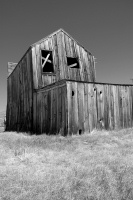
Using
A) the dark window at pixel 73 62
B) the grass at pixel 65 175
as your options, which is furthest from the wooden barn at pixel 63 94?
the grass at pixel 65 175

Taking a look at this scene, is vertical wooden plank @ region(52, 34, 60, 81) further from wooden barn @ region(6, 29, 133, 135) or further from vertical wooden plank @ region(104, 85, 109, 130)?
vertical wooden plank @ region(104, 85, 109, 130)

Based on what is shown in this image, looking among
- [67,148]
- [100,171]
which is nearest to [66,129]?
[67,148]

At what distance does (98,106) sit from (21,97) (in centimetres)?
798

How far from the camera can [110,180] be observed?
14.0 feet

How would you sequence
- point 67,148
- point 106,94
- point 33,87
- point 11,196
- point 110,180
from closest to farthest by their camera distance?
point 11,196 → point 110,180 → point 67,148 → point 106,94 → point 33,87

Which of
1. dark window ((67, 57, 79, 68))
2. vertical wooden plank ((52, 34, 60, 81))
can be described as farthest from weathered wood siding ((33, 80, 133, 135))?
dark window ((67, 57, 79, 68))

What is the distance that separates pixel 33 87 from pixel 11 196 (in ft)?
36.0

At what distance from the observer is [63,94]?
10945mm

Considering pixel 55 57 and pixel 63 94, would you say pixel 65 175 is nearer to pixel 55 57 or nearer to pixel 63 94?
pixel 63 94

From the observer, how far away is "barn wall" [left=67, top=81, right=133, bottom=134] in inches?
427

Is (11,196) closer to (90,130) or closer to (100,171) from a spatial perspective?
(100,171)

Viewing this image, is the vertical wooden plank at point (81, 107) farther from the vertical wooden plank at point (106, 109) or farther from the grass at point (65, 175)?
the grass at point (65, 175)

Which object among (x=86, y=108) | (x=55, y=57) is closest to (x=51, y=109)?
(x=86, y=108)

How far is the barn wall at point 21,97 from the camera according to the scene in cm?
1486
